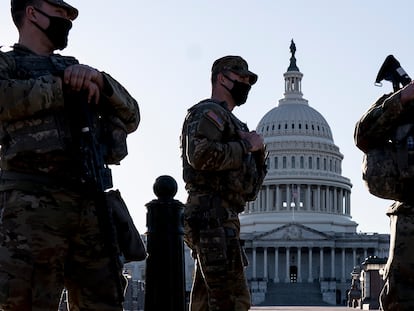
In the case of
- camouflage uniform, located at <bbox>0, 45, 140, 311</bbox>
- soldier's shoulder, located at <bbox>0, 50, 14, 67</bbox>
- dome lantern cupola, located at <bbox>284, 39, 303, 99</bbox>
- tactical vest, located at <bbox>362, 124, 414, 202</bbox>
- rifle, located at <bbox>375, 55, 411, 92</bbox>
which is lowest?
camouflage uniform, located at <bbox>0, 45, 140, 311</bbox>

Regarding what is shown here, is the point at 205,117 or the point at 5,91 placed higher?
the point at 205,117

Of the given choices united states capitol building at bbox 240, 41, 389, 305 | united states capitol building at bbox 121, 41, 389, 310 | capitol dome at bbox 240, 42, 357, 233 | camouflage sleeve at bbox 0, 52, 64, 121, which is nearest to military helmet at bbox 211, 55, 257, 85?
camouflage sleeve at bbox 0, 52, 64, 121

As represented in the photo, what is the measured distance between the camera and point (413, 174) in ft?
20.8

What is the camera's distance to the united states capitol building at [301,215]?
372 ft

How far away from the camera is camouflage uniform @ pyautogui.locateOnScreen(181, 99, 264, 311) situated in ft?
23.1

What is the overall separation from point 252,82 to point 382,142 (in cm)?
148

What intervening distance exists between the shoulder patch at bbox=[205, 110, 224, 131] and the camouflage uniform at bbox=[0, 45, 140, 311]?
6.28ft

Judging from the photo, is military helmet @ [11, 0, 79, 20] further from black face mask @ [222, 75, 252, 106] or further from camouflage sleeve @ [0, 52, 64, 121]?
black face mask @ [222, 75, 252, 106]

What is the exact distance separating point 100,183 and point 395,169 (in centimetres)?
213

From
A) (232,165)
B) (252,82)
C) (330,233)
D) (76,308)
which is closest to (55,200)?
(76,308)

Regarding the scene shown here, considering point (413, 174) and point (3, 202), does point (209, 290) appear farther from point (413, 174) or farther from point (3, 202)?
point (3, 202)

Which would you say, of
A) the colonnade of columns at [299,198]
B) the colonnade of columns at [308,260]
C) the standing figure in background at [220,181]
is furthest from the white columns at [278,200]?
the standing figure in background at [220,181]

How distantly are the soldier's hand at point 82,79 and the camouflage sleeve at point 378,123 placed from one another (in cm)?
208

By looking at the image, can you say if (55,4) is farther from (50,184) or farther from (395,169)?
(395,169)
